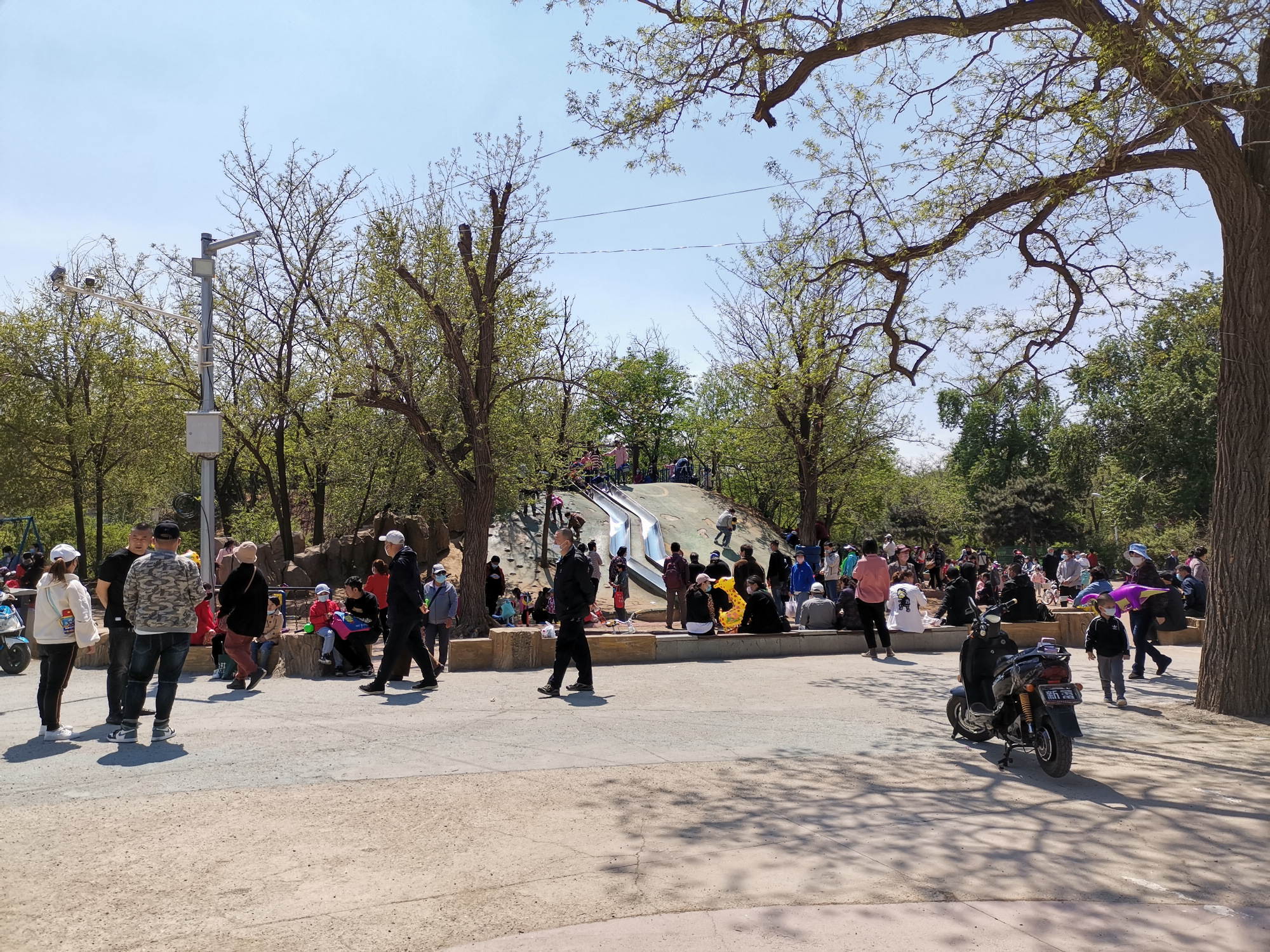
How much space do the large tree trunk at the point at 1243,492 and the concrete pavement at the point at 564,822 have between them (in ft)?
2.25

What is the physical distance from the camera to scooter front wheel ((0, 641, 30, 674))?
37.2ft

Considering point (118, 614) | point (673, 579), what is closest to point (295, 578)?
point (673, 579)

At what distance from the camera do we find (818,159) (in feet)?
41.3

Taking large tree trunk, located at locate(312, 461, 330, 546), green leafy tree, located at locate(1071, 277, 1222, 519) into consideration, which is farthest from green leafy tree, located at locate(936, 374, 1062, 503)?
large tree trunk, located at locate(312, 461, 330, 546)

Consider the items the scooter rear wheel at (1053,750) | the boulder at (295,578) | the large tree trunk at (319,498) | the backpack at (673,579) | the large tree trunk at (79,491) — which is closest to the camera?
the scooter rear wheel at (1053,750)

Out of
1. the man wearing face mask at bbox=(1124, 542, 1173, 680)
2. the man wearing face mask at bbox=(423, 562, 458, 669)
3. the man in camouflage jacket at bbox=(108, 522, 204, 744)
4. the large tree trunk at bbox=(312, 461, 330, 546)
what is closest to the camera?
the man in camouflage jacket at bbox=(108, 522, 204, 744)

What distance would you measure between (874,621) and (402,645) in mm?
6891

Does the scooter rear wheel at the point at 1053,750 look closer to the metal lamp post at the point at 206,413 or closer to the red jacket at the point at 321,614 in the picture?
the red jacket at the point at 321,614

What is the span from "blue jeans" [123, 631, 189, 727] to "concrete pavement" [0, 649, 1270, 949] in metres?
0.28

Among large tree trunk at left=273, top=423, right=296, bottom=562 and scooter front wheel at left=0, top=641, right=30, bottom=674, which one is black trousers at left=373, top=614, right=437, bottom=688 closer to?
scooter front wheel at left=0, top=641, right=30, bottom=674

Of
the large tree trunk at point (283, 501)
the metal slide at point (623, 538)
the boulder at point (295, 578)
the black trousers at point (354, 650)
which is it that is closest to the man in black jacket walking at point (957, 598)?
the black trousers at point (354, 650)

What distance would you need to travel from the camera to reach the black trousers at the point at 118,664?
24.5ft

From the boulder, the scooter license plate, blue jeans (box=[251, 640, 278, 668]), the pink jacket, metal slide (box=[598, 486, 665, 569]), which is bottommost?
the scooter license plate

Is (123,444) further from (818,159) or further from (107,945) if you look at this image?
(107,945)
